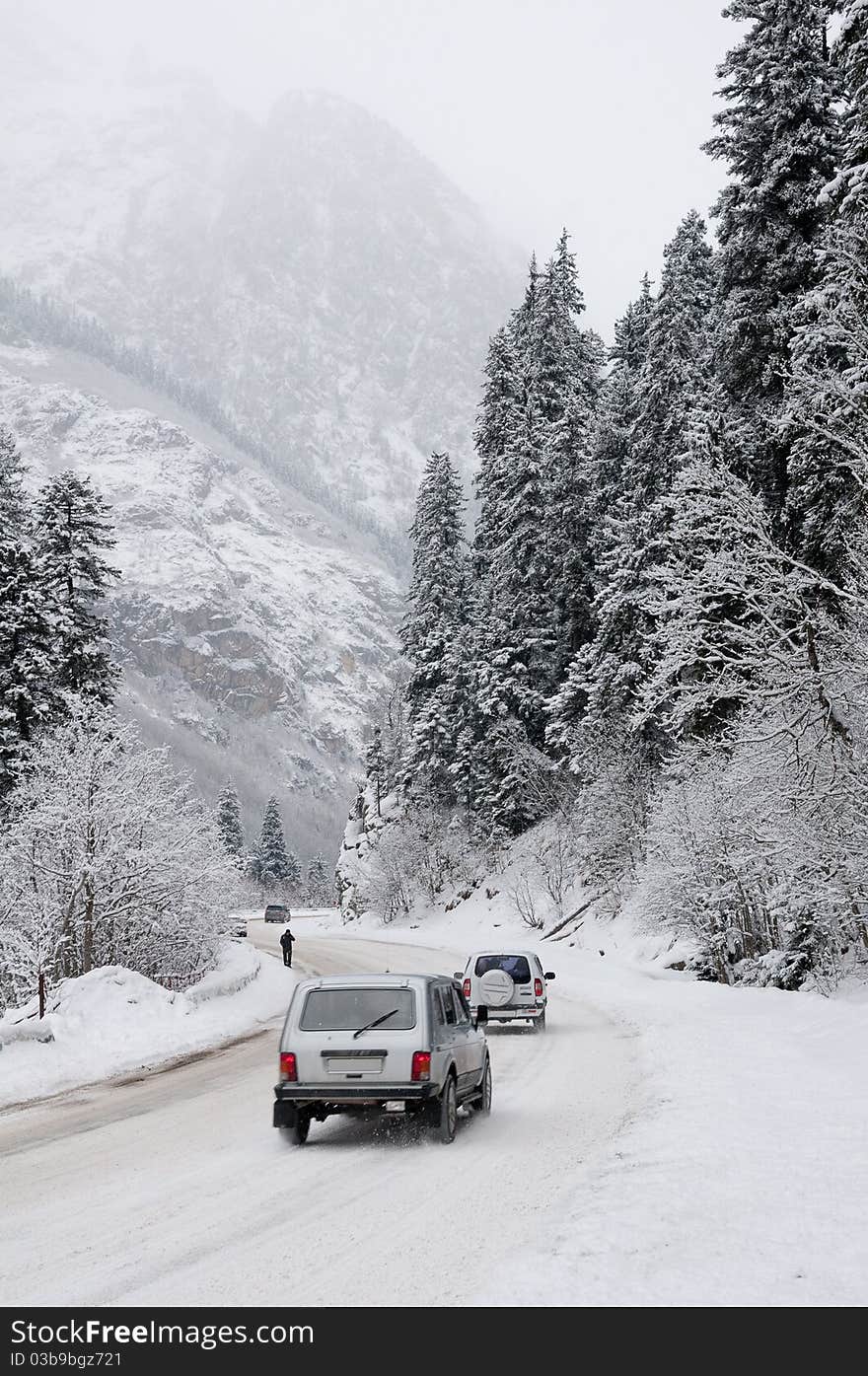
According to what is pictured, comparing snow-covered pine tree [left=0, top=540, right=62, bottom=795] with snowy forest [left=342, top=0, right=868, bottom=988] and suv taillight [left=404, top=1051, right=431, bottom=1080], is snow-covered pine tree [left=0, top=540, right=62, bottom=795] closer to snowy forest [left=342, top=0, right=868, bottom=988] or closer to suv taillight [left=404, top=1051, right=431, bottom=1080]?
snowy forest [left=342, top=0, right=868, bottom=988]

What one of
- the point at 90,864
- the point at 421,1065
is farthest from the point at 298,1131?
the point at 90,864

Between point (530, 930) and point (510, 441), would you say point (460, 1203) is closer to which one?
point (530, 930)

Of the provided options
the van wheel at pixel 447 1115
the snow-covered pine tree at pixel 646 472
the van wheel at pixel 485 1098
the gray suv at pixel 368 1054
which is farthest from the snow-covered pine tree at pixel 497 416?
the van wheel at pixel 447 1115

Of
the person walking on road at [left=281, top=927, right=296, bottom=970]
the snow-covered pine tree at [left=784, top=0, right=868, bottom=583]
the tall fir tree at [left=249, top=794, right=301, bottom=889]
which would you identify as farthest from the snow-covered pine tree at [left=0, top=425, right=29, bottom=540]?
the tall fir tree at [left=249, top=794, right=301, bottom=889]

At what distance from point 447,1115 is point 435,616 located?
4897 centimetres

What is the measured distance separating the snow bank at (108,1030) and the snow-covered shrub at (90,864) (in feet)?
6.47

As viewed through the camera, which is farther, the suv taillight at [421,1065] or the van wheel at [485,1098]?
the van wheel at [485,1098]

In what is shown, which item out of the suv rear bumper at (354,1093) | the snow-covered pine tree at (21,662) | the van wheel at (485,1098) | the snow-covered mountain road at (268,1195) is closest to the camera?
the snow-covered mountain road at (268,1195)

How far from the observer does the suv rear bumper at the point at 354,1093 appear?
9.69m

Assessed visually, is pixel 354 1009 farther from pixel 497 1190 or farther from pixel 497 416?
pixel 497 416

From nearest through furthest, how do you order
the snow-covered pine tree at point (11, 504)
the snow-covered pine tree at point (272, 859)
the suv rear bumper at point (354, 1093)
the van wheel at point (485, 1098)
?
the suv rear bumper at point (354, 1093) < the van wheel at point (485, 1098) < the snow-covered pine tree at point (11, 504) < the snow-covered pine tree at point (272, 859)

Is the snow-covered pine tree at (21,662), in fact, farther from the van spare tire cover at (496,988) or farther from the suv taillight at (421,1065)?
the suv taillight at (421,1065)

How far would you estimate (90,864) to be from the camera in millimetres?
22391

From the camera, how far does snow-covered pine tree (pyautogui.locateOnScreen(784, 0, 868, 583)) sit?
15.0 m
